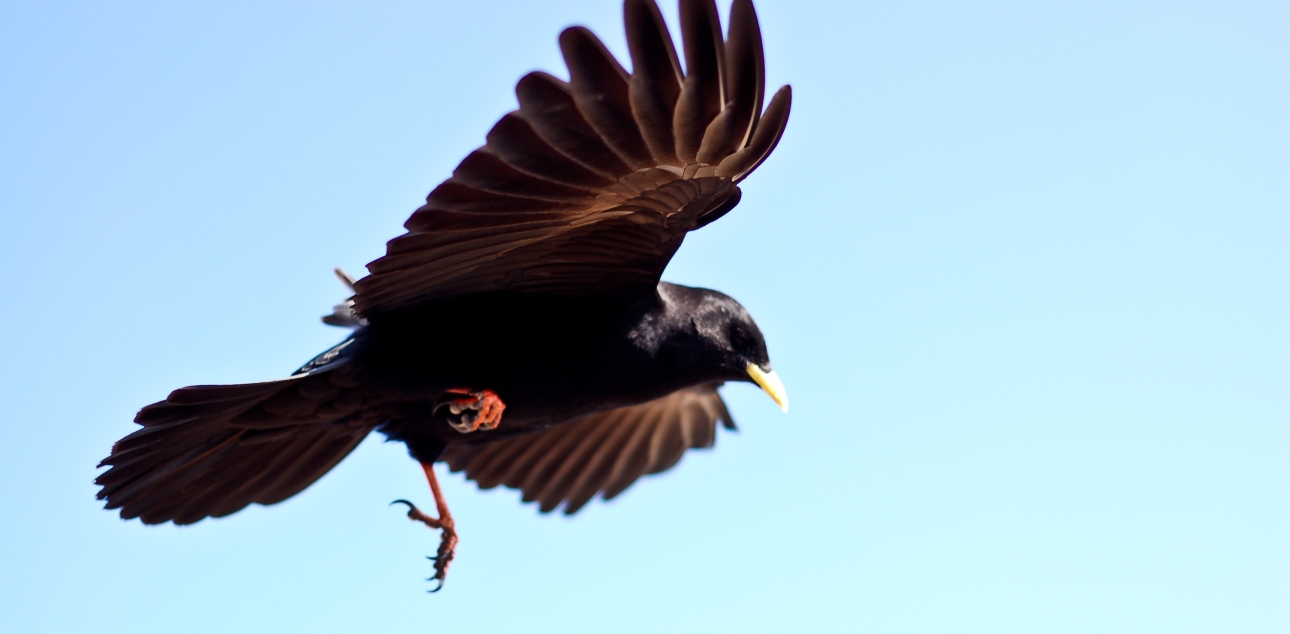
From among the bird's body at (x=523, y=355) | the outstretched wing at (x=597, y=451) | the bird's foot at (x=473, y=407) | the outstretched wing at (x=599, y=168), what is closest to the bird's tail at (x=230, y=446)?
the bird's body at (x=523, y=355)

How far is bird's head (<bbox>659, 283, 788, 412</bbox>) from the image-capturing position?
557cm

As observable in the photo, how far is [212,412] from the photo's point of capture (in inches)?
197

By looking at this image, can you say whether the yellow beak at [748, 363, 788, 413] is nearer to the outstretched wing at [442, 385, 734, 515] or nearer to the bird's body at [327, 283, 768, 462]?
the bird's body at [327, 283, 768, 462]

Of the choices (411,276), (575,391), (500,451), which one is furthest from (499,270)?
(500,451)

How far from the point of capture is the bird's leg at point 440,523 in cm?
576

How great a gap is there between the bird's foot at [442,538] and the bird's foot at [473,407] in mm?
781

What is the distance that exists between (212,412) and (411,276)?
107cm

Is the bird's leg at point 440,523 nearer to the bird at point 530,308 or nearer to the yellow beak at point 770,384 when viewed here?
the bird at point 530,308

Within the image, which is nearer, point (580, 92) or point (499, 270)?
point (580, 92)

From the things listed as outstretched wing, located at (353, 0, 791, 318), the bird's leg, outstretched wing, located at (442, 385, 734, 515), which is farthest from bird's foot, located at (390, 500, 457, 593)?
outstretched wing, located at (353, 0, 791, 318)

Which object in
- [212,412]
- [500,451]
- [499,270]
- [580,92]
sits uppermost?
[580,92]

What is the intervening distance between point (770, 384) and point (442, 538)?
166cm

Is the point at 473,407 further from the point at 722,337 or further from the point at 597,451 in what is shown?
the point at 597,451

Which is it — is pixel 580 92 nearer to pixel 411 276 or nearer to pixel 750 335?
pixel 411 276
